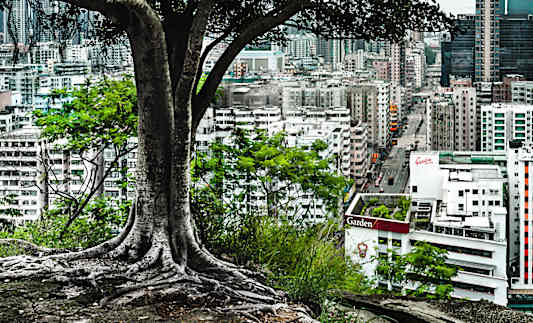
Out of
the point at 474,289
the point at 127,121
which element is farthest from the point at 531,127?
the point at 127,121

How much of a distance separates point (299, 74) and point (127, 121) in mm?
25376

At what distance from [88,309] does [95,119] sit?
7.78 ft

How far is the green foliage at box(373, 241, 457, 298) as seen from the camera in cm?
377

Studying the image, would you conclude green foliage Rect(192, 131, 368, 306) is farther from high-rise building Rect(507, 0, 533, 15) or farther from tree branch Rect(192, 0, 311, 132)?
high-rise building Rect(507, 0, 533, 15)

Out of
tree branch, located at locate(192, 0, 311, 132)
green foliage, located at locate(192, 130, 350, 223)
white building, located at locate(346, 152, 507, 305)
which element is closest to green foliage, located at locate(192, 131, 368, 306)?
green foliage, located at locate(192, 130, 350, 223)

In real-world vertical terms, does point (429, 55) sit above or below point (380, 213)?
above

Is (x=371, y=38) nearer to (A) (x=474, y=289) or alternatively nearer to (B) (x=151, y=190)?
(B) (x=151, y=190)

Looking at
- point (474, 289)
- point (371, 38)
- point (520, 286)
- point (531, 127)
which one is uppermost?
point (371, 38)

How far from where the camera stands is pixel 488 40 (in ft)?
139

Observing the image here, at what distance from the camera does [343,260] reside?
3.21m

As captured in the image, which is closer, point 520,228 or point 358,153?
point 520,228

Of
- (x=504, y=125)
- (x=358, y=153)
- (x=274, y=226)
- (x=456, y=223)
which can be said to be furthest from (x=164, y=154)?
(x=504, y=125)

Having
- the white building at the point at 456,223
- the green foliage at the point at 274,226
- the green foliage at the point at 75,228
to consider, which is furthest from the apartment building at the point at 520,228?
the green foliage at the point at 75,228

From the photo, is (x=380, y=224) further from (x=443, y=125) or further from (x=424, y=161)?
(x=443, y=125)
